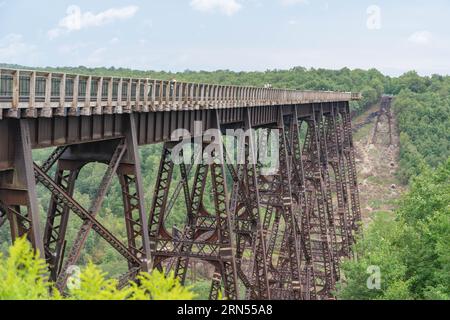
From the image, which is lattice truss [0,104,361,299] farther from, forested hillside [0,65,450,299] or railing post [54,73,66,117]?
forested hillside [0,65,450,299]

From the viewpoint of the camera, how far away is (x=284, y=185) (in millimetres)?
28703

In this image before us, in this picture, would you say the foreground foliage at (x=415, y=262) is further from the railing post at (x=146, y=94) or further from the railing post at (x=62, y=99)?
the railing post at (x=62, y=99)

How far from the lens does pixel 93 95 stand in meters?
12.7

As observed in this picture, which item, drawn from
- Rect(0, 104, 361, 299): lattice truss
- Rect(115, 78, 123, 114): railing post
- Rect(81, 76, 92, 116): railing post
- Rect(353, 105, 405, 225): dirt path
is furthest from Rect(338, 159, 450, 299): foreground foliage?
Rect(353, 105, 405, 225): dirt path

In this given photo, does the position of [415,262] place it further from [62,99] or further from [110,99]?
[62,99]

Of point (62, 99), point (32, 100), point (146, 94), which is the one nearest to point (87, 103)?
point (62, 99)

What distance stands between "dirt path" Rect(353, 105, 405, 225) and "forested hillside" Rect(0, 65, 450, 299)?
6.18 ft

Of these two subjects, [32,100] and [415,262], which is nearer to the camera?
[32,100]

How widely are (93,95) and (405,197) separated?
24.6 meters

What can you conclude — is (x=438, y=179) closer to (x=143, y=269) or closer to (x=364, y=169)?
(x=143, y=269)

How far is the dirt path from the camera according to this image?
222 feet

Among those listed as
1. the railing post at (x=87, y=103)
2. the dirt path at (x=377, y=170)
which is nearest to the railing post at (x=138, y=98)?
the railing post at (x=87, y=103)

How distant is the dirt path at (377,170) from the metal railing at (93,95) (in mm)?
47419

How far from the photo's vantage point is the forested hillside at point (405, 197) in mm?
19156
